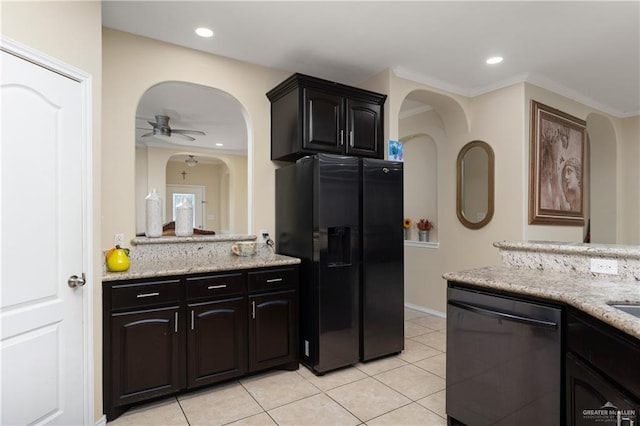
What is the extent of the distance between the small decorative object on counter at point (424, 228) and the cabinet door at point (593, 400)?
3.17 metres

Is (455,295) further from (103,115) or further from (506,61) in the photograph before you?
(103,115)

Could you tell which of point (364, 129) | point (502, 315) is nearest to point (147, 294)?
point (502, 315)

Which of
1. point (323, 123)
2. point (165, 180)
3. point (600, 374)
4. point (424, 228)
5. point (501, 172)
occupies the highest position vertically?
point (323, 123)

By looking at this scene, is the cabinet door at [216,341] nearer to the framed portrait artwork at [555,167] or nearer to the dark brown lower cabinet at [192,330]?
the dark brown lower cabinet at [192,330]

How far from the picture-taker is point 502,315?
1755 millimetres

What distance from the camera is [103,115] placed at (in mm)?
2611

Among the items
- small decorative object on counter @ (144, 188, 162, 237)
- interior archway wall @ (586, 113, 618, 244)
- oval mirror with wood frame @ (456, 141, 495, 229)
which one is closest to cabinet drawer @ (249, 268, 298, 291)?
small decorative object on counter @ (144, 188, 162, 237)

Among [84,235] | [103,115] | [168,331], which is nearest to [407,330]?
[168,331]

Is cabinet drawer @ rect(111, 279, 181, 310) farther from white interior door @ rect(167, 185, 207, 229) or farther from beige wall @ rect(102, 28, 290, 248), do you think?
white interior door @ rect(167, 185, 207, 229)

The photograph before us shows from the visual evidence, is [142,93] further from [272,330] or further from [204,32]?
[272,330]

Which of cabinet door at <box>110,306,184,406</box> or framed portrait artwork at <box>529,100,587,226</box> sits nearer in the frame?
cabinet door at <box>110,306,184,406</box>

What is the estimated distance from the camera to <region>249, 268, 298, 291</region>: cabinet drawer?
266 centimetres

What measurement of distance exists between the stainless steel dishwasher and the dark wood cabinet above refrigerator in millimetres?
1686

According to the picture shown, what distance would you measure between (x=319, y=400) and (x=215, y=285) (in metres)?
1.10
